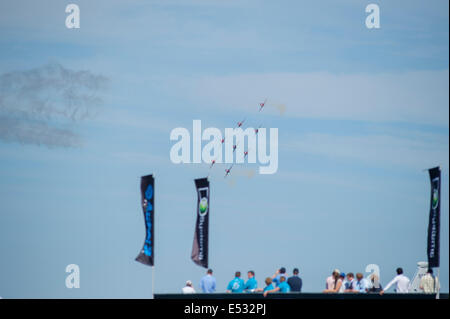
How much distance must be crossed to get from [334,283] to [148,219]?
6487mm

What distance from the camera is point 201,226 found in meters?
39.2

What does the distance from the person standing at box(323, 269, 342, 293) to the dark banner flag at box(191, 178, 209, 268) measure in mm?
4109

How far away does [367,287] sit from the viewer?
37469 mm

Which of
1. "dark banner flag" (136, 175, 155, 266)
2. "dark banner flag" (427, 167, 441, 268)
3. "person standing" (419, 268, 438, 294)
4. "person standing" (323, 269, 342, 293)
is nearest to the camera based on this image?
"person standing" (323, 269, 342, 293)

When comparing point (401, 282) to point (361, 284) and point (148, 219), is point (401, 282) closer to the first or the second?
point (361, 284)

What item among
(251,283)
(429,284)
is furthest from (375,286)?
(251,283)

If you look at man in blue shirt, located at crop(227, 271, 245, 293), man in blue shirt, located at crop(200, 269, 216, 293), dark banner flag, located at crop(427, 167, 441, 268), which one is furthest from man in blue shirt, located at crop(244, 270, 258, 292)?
dark banner flag, located at crop(427, 167, 441, 268)

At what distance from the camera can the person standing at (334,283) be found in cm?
3699

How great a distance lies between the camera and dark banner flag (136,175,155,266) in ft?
127

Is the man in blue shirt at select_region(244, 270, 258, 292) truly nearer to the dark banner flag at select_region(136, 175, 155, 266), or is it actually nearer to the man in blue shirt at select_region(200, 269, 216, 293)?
the man in blue shirt at select_region(200, 269, 216, 293)

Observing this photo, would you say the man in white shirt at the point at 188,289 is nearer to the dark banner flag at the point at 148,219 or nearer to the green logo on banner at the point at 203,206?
the dark banner flag at the point at 148,219
